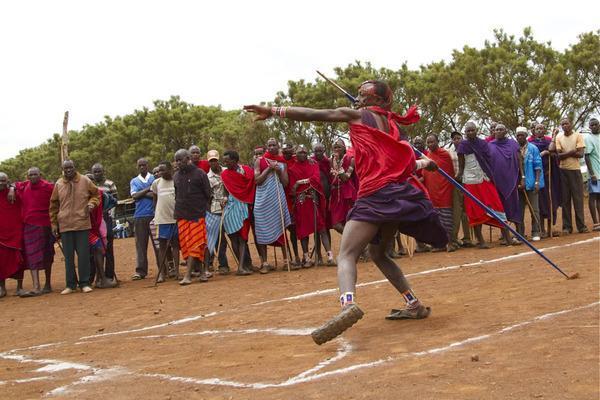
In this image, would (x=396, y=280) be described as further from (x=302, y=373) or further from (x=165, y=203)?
(x=165, y=203)

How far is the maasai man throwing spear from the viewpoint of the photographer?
19.2 feet

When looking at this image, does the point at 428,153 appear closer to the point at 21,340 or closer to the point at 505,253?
the point at 505,253

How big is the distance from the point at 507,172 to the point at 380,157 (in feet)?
24.0

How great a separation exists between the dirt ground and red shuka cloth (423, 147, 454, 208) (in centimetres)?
295

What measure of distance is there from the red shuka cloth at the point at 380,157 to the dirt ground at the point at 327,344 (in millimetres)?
1212

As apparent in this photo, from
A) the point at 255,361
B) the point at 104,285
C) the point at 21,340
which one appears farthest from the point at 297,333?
the point at 104,285

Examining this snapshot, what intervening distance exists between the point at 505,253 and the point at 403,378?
7156 mm

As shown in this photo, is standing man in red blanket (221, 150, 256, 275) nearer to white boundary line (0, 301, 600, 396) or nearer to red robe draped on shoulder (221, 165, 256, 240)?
red robe draped on shoulder (221, 165, 256, 240)

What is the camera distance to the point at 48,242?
476 inches

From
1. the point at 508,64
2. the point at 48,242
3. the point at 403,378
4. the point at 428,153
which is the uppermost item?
the point at 508,64

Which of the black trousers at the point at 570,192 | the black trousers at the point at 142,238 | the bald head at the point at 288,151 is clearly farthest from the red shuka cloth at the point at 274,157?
the black trousers at the point at 570,192

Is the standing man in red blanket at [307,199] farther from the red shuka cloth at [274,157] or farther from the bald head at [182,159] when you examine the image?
the bald head at [182,159]

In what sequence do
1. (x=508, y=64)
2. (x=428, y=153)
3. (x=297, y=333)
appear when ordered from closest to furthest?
(x=297, y=333) < (x=428, y=153) < (x=508, y=64)

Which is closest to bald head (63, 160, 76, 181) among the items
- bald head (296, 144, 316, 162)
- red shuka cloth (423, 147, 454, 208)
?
bald head (296, 144, 316, 162)
